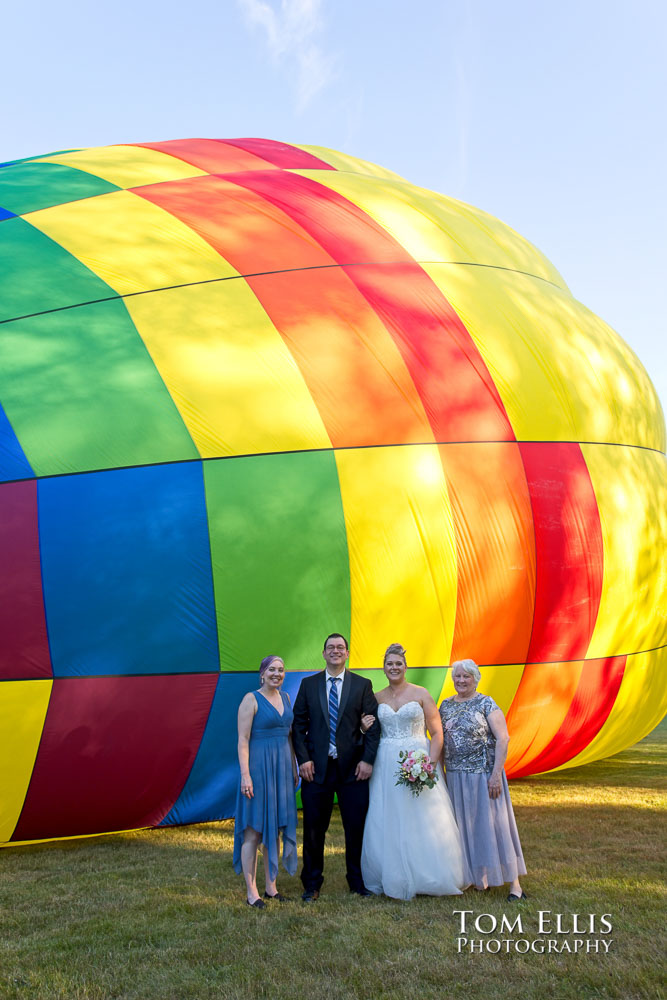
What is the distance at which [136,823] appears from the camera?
21.2 feet

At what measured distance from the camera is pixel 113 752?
20.3ft

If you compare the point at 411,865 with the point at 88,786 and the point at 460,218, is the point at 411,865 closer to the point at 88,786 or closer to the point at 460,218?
the point at 88,786

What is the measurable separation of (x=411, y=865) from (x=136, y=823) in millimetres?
2260

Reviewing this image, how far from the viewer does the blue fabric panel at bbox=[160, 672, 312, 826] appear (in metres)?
6.43

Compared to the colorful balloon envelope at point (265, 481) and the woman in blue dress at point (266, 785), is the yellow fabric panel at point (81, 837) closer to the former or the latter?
the colorful balloon envelope at point (265, 481)

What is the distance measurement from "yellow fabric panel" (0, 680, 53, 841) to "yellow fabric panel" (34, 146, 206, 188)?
4.38 meters

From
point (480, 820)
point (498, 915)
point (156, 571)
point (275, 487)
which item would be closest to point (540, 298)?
point (275, 487)

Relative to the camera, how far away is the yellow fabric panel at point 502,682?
23.8 feet

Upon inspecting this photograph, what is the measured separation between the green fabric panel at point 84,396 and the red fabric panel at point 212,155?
2.53m

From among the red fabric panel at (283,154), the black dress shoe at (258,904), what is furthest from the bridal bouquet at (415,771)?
the red fabric panel at (283,154)

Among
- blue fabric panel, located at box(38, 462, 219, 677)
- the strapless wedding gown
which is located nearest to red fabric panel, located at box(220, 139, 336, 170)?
blue fabric panel, located at box(38, 462, 219, 677)

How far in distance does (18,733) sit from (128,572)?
4.11 feet

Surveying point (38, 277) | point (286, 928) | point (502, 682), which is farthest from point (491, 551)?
point (38, 277)

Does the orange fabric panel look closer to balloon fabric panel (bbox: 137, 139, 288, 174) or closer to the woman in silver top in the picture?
the woman in silver top
